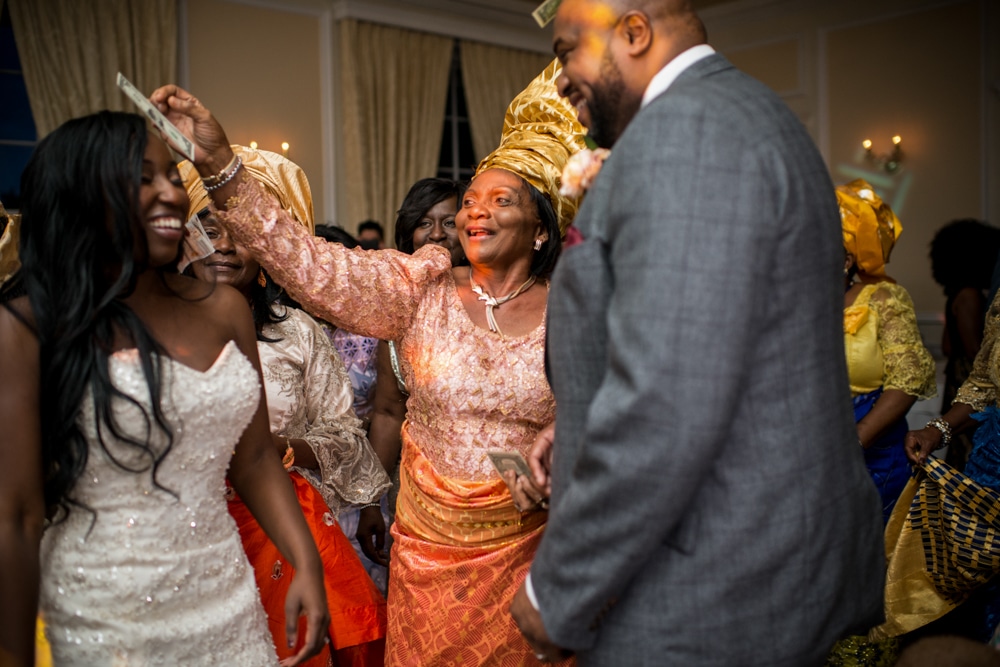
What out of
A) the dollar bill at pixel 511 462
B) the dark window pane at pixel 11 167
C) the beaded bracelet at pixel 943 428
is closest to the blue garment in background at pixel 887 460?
the beaded bracelet at pixel 943 428

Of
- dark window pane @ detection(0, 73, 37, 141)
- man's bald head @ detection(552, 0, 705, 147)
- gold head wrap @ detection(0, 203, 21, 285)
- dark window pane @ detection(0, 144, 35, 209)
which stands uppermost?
dark window pane @ detection(0, 73, 37, 141)

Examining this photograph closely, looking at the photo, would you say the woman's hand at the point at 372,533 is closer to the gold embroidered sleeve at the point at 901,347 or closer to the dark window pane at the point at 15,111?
the gold embroidered sleeve at the point at 901,347

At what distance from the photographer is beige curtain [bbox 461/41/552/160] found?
9.62m

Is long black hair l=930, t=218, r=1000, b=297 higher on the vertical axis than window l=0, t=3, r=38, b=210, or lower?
→ lower

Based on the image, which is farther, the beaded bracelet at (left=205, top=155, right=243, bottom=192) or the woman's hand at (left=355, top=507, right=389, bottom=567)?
the woman's hand at (left=355, top=507, right=389, bottom=567)

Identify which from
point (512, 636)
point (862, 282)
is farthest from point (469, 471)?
point (862, 282)

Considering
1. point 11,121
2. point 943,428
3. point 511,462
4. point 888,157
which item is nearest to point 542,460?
point 511,462

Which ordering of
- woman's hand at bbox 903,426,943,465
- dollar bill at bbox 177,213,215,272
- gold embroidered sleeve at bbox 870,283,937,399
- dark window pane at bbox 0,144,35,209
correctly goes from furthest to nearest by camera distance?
dark window pane at bbox 0,144,35,209, gold embroidered sleeve at bbox 870,283,937,399, woman's hand at bbox 903,426,943,465, dollar bill at bbox 177,213,215,272

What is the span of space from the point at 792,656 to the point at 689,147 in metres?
0.79

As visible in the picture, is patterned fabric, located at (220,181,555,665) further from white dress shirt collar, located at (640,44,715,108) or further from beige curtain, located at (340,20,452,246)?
beige curtain, located at (340,20,452,246)

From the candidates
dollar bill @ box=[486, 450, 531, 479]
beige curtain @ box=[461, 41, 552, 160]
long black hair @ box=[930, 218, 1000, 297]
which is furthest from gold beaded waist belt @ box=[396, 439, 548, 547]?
beige curtain @ box=[461, 41, 552, 160]

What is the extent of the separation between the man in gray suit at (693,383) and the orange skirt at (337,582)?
109 centimetres

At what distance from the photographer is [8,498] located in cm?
146

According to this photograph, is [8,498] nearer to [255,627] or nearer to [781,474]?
[255,627]
